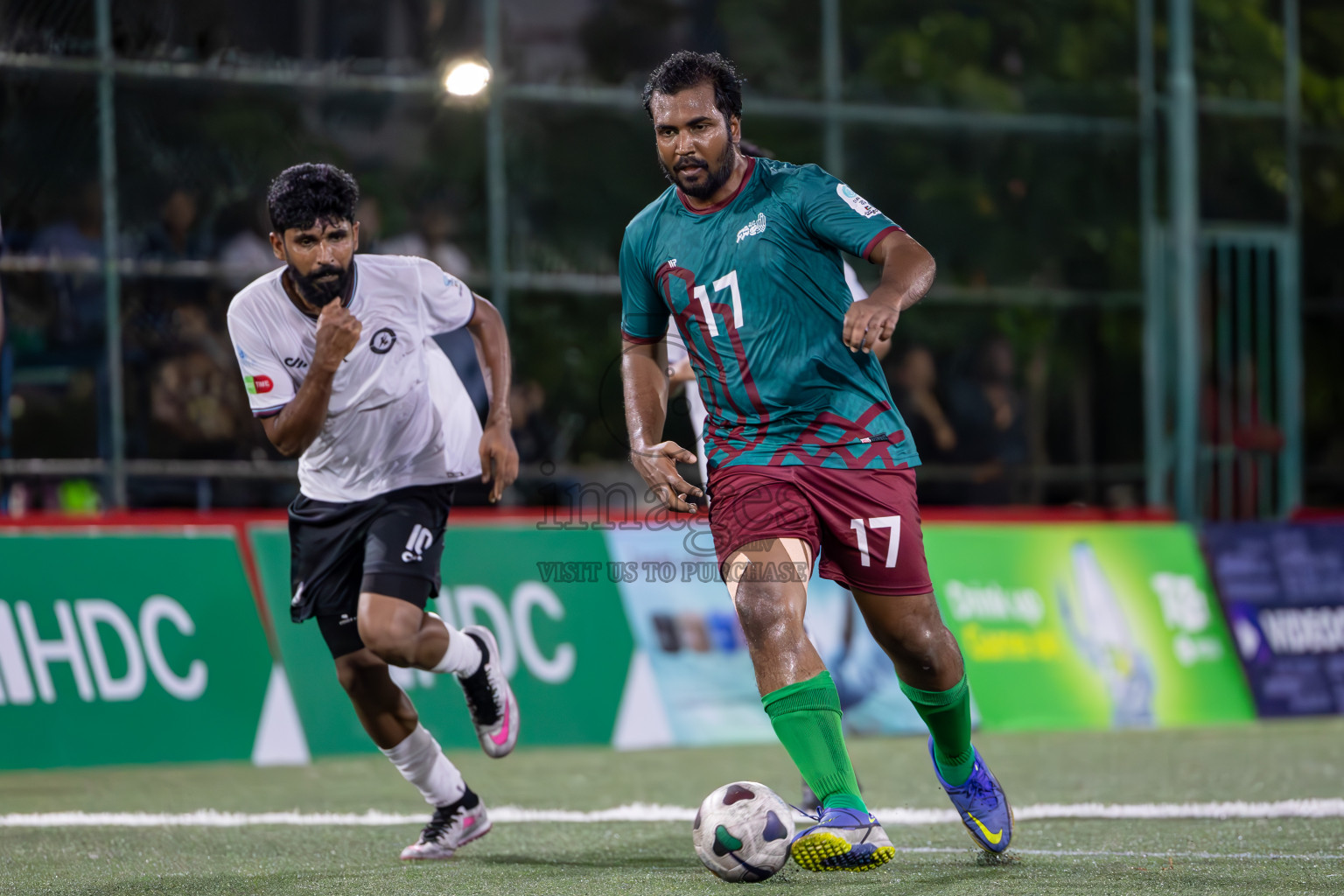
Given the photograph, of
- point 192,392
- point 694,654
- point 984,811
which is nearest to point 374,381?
point 984,811

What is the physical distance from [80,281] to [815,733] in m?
8.44

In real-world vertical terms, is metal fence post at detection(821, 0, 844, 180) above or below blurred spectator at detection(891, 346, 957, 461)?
above

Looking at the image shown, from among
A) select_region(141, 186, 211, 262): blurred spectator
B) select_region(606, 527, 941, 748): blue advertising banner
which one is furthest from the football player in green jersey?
select_region(141, 186, 211, 262): blurred spectator

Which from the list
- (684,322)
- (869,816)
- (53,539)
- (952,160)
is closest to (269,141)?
(53,539)

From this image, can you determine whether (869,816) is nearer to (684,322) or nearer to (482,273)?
(684,322)

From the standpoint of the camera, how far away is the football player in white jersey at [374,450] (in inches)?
233

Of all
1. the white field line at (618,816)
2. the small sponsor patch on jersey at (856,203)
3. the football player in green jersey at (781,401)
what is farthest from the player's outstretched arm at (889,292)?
the white field line at (618,816)

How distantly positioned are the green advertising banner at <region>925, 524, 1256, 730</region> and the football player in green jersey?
5.90 meters

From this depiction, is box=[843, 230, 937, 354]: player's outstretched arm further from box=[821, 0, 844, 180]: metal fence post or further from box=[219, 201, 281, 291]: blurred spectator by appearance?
box=[821, 0, 844, 180]: metal fence post

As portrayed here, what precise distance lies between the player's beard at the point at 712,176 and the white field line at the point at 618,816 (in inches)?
105

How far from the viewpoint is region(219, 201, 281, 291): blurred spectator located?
12.2 metres

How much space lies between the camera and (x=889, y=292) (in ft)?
15.5

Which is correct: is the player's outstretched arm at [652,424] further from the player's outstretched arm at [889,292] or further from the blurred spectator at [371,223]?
the blurred spectator at [371,223]

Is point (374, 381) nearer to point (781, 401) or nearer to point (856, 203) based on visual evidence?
point (781, 401)
